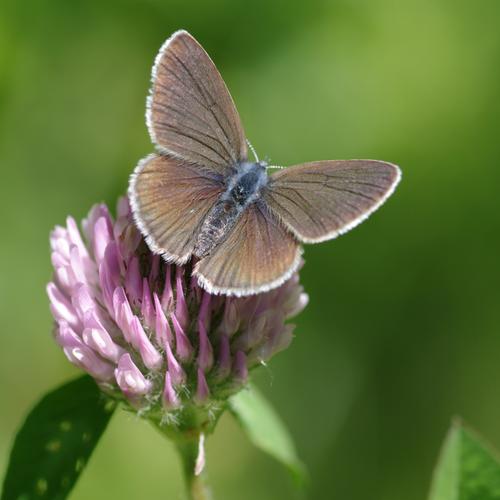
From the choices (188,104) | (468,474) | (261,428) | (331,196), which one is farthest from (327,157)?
(468,474)

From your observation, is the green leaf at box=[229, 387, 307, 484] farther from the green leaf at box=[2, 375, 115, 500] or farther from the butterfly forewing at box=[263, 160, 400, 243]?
the butterfly forewing at box=[263, 160, 400, 243]

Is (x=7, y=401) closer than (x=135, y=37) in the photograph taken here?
Yes

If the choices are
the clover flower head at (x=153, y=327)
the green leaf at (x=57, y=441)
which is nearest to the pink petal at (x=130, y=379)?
the clover flower head at (x=153, y=327)

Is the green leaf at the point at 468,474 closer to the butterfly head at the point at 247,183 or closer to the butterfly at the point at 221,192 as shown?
the butterfly at the point at 221,192

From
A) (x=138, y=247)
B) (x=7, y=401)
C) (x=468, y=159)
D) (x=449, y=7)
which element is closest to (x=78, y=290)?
(x=138, y=247)

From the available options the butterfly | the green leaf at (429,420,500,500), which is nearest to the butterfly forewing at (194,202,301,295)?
the butterfly

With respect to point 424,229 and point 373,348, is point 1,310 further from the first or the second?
point 424,229
